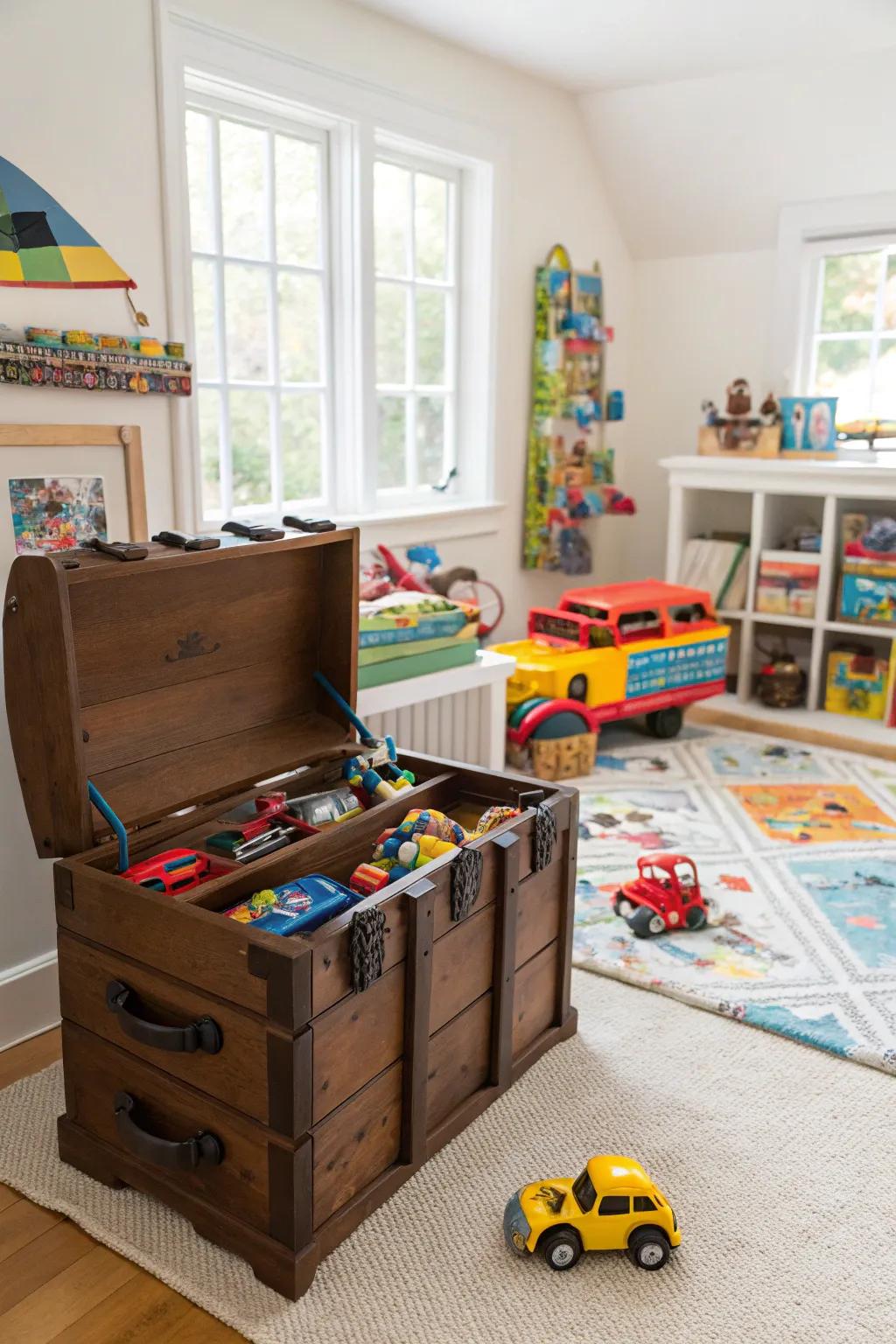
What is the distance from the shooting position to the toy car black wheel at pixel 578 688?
11.0ft

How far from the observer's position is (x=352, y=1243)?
4.87ft

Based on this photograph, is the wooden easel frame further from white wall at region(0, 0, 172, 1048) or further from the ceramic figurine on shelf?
the ceramic figurine on shelf

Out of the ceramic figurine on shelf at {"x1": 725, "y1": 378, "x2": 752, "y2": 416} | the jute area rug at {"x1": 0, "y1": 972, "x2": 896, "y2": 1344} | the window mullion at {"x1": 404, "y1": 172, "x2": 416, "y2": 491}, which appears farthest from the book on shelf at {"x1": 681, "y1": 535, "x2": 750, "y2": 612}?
the jute area rug at {"x1": 0, "y1": 972, "x2": 896, "y2": 1344}

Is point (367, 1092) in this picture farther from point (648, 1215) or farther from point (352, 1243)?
point (648, 1215)

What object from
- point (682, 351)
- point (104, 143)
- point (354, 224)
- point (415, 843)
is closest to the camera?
point (415, 843)

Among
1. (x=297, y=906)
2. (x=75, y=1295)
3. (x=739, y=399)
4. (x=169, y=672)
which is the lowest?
(x=75, y=1295)

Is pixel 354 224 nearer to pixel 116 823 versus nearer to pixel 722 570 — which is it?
pixel 722 570

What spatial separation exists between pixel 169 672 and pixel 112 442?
62 cm

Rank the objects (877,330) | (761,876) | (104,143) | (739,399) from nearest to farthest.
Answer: (104,143), (761,876), (877,330), (739,399)

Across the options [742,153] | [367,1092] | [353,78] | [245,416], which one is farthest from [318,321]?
[367,1092]

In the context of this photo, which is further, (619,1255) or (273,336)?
(273,336)

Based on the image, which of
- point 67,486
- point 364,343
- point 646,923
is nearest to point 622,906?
point 646,923

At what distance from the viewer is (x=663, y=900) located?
7.67 feet

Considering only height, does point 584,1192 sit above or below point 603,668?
below
